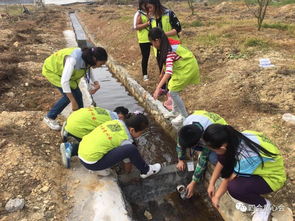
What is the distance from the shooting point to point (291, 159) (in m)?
3.70

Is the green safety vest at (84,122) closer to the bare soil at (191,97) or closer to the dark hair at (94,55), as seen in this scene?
the bare soil at (191,97)

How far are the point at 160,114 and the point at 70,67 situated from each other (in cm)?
207

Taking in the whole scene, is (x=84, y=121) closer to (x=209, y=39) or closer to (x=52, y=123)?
(x=52, y=123)

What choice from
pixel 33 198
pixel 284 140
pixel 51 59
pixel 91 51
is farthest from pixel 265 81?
pixel 33 198

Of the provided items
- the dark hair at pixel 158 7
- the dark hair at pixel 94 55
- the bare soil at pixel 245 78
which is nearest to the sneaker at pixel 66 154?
the dark hair at pixel 94 55

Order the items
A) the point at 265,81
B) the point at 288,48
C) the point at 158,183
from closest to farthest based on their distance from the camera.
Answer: the point at 158,183 < the point at 265,81 < the point at 288,48

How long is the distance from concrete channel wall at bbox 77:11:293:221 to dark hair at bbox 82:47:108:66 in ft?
5.89

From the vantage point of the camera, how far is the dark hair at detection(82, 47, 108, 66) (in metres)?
3.84

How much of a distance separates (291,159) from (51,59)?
3648 mm

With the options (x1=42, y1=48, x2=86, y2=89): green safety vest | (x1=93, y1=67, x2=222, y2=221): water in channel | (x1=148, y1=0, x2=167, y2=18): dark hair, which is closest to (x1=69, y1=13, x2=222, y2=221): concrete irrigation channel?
(x1=93, y1=67, x2=222, y2=221): water in channel

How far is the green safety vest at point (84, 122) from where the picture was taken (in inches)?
150

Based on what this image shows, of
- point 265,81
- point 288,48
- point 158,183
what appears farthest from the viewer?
point 288,48

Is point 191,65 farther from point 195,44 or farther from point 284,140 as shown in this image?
point 195,44

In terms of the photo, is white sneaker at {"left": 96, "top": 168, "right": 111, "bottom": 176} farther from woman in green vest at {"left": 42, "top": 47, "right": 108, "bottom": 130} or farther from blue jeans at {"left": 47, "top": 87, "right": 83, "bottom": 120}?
blue jeans at {"left": 47, "top": 87, "right": 83, "bottom": 120}
